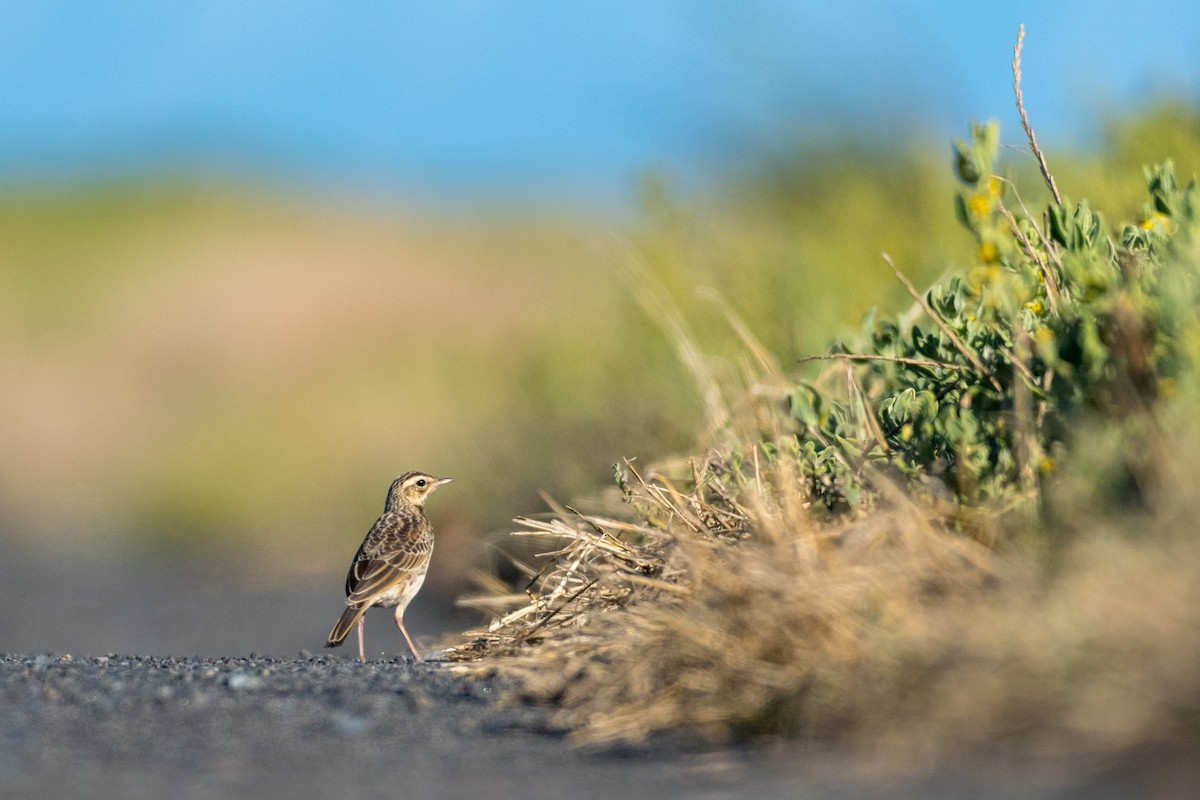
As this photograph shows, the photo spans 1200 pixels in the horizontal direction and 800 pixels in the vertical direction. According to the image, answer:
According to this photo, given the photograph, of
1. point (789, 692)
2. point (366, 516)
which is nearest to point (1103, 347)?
point (789, 692)

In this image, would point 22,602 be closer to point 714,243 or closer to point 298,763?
point 714,243

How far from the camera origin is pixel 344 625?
7137 millimetres

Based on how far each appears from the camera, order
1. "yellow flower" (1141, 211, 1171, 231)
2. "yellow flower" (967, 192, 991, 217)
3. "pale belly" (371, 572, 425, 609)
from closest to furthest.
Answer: "yellow flower" (967, 192, 991, 217)
"yellow flower" (1141, 211, 1171, 231)
"pale belly" (371, 572, 425, 609)

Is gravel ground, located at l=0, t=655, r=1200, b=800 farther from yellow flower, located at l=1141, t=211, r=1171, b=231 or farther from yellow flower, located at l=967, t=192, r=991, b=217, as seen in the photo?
yellow flower, located at l=1141, t=211, r=1171, b=231

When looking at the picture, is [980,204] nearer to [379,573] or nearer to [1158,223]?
[1158,223]

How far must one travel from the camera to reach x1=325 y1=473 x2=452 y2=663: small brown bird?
721 cm

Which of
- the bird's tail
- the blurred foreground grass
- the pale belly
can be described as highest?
the blurred foreground grass

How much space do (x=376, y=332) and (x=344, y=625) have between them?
21691mm

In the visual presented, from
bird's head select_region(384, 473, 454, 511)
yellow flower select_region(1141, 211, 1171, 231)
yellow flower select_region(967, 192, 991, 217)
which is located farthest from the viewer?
Result: bird's head select_region(384, 473, 454, 511)

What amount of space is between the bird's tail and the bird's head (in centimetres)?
105

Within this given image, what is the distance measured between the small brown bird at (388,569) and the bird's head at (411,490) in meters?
0.28

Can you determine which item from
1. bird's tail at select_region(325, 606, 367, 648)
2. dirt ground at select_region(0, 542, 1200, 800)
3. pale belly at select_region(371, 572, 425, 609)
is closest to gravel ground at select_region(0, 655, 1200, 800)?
dirt ground at select_region(0, 542, 1200, 800)

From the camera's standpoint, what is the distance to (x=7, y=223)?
127ft

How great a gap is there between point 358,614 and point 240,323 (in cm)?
2285
